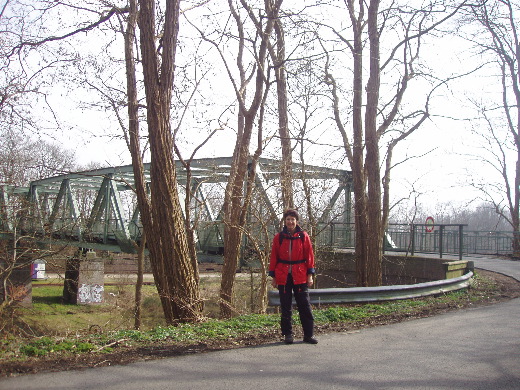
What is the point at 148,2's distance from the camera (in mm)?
9297

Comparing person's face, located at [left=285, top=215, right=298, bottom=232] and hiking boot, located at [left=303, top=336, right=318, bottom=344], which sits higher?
person's face, located at [left=285, top=215, right=298, bottom=232]

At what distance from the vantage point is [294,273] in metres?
5.75

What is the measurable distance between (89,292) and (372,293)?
956 inches

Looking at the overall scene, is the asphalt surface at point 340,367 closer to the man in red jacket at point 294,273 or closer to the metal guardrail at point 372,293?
the man in red jacket at point 294,273

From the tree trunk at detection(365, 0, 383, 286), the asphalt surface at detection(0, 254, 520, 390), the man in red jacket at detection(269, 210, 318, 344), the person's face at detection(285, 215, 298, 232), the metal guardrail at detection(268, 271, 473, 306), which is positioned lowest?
the asphalt surface at detection(0, 254, 520, 390)

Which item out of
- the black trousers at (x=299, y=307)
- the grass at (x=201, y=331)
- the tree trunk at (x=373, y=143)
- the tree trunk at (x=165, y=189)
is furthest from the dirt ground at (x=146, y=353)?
the tree trunk at (x=373, y=143)

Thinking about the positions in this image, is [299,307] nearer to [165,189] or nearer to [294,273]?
[294,273]

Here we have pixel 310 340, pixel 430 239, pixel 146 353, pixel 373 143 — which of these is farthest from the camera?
pixel 430 239

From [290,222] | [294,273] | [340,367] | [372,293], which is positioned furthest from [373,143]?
[340,367]

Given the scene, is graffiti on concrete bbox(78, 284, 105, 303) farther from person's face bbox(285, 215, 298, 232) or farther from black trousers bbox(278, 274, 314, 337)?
person's face bbox(285, 215, 298, 232)

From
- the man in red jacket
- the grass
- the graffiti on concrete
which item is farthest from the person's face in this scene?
the graffiti on concrete

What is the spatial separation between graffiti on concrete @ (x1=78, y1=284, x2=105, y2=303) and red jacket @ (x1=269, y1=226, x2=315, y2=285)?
25.3 m

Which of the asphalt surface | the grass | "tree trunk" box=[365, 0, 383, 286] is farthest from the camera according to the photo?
"tree trunk" box=[365, 0, 383, 286]

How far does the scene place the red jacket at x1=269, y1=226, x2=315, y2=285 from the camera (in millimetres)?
5754
